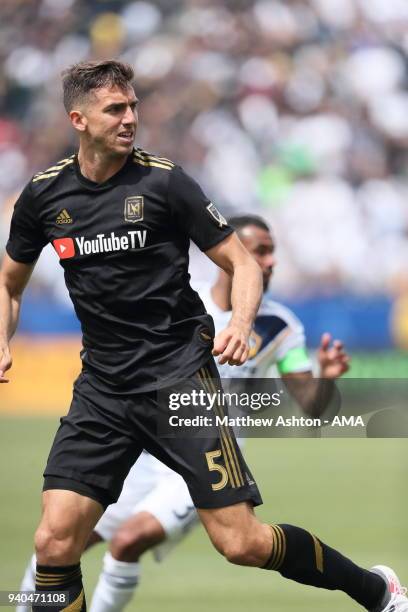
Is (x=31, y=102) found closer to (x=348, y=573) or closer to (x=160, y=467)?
(x=160, y=467)

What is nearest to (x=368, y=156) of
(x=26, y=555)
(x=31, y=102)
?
(x=31, y=102)

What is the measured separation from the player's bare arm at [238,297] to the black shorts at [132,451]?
333mm

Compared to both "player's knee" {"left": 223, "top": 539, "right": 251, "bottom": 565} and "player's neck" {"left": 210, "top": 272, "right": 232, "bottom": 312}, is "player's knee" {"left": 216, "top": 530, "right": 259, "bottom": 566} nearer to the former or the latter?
"player's knee" {"left": 223, "top": 539, "right": 251, "bottom": 565}

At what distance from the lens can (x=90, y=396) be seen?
14.5ft


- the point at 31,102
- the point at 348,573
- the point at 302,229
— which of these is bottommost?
the point at 348,573

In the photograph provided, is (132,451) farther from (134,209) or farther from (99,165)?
(99,165)

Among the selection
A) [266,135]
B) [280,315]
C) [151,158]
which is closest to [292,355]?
[280,315]

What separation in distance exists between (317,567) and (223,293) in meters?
1.69

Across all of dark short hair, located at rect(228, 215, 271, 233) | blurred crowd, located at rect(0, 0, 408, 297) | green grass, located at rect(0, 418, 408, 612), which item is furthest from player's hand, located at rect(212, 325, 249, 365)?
blurred crowd, located at rect(0, 0, 408, 297)

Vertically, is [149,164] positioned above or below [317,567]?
above

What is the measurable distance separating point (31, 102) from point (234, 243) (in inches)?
478

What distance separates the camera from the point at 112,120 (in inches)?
171

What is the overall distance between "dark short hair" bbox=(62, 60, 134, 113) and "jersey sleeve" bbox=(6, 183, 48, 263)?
0.43 meters

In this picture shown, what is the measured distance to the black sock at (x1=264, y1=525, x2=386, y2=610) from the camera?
14.1 feet
